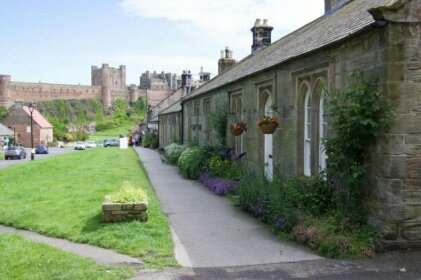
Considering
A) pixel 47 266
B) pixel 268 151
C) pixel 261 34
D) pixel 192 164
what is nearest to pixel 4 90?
pixel 261 34

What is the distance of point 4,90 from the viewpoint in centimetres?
12050

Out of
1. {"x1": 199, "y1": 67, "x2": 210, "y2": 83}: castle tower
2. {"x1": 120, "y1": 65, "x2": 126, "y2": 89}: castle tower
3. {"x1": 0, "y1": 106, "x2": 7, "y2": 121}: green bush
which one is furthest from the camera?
{"x1": 120, "y1": 65, "x2": 126, "y2": 89}: castle tower

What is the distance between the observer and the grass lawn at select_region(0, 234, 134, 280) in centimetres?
634

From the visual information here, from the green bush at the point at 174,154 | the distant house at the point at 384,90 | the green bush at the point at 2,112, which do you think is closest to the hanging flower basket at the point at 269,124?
the distant house at the point at 384,90

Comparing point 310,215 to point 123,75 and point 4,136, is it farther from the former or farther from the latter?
point 123,75

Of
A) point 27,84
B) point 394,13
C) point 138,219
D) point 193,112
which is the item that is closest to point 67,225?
point 138,219

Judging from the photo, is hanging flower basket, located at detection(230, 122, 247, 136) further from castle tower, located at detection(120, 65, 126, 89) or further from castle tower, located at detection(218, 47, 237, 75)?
castle tower, located at detection(120, 65, 126, 89)

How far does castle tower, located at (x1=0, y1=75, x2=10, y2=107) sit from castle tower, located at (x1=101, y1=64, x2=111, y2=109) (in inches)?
1064

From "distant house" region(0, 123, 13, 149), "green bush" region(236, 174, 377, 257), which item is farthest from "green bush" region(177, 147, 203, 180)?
"distant house" region(0, 123, 13, 149)

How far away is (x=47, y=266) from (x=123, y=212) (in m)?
2.64

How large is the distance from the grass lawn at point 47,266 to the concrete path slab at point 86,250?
256 millimetres

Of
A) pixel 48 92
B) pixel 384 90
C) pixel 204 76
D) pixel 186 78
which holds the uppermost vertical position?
pixel 48 92

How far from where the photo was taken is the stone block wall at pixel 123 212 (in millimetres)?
9266

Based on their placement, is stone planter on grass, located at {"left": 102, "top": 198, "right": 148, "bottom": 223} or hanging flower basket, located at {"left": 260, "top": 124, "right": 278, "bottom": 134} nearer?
stone planter on grass, located at {"left": 102, "top": 198, "right": 148, "bottom": 223}
